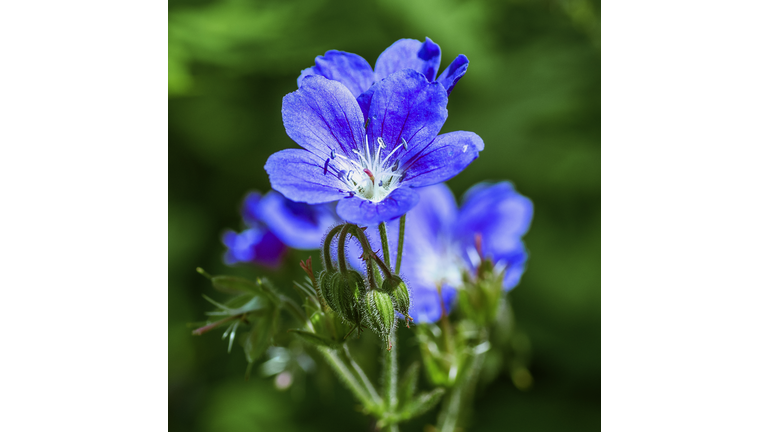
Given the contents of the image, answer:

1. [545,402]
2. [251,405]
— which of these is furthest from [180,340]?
[545,402]

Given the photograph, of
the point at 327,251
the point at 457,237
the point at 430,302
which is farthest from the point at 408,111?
the point at 457,237

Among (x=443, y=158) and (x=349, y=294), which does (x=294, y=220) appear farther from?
(x=443, y=158)

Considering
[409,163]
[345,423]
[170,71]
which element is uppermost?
[170,71]

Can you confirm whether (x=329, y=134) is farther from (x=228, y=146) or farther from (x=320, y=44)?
(x=228, y=146)

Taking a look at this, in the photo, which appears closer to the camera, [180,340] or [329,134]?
[329,134]

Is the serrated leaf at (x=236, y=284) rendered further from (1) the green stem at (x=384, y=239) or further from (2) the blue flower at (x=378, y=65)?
(2) the blue flower at (x=378, y=65)

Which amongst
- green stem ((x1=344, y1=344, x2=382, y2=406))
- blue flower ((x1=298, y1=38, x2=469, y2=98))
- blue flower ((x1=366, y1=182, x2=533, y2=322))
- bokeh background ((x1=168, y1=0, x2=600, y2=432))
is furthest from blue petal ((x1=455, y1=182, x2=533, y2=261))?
blue flower ((x1=298, y1=38, x2=469, y2=98))
